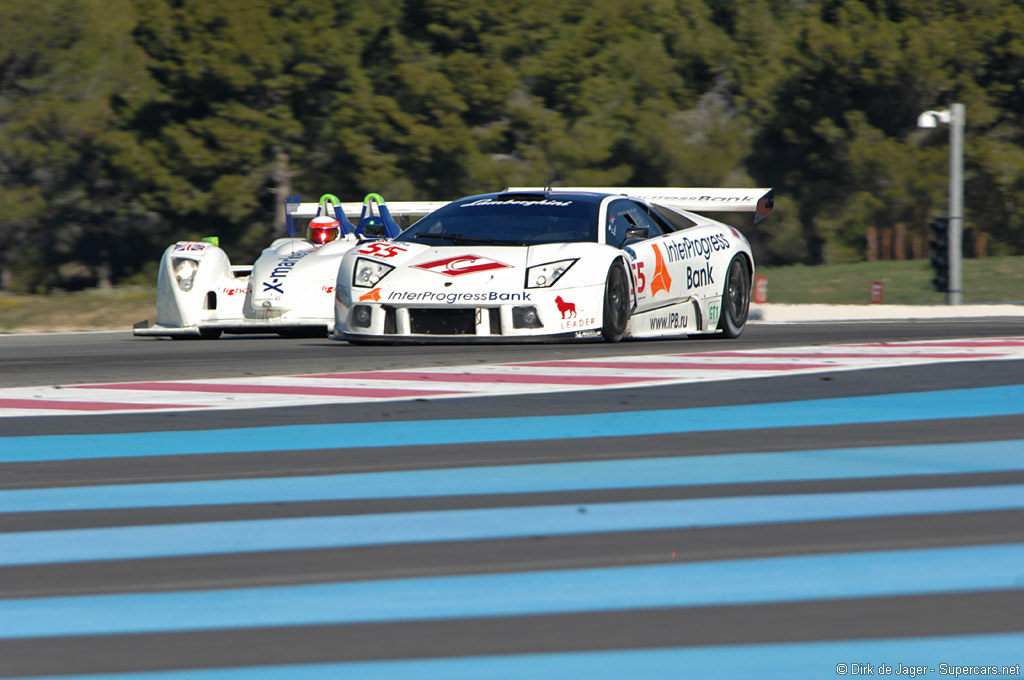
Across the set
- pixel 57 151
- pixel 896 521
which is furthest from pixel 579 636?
pixel 57 151

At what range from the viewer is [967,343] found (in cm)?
1030

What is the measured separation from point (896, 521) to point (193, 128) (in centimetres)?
3777

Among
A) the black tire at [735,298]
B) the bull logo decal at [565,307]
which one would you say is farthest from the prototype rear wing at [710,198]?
the bull logo decal at [565,307]

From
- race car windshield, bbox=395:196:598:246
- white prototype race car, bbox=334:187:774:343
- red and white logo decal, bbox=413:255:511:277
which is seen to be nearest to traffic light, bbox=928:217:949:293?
white prototype race car, bbox=334:187:774:343

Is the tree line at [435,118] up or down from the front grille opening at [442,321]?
up

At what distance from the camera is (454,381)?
7.89 m

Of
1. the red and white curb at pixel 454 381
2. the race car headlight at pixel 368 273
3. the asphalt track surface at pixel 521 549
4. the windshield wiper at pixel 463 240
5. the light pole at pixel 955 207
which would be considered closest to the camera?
the asphalt track surface at pixel 521 549

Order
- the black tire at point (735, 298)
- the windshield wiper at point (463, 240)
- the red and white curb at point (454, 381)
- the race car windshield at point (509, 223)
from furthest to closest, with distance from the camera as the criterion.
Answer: the black tire at point (735, 298)
the race car windshield at point (509, 223)
the windshield wiper at point (463, 240)
the red and white curb at point (454, 381)

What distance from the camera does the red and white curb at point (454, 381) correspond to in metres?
7.22

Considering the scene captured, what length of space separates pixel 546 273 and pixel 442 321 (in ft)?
2.52

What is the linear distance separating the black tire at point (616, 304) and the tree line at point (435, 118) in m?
28.9

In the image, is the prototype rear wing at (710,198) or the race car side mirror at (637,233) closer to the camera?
the race car side mirror at (637,233)

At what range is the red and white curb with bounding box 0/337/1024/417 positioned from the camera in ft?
23.7

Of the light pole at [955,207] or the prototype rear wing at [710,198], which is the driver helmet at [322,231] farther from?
the light pole at [955,207]
